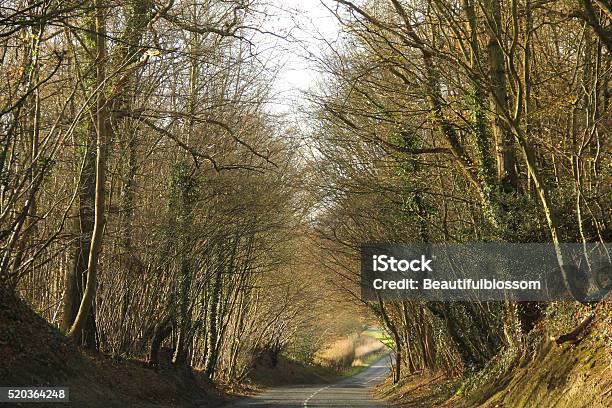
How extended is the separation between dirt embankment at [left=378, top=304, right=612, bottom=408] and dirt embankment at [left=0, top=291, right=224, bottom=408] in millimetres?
7312

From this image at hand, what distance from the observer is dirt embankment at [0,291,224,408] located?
12820 millimetres

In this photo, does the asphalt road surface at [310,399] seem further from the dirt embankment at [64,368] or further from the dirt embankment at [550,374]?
the dirt embankment at [550,374]

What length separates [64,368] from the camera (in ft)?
47.6

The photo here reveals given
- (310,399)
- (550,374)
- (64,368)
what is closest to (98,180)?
(64,368)

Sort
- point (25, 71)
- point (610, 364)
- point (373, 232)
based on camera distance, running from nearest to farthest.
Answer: point (610, 364)
point (25, 71)
point (373, 232)

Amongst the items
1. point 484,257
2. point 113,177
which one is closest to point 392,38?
point 484,257

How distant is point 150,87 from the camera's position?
58.1 ft

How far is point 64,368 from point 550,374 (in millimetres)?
8596

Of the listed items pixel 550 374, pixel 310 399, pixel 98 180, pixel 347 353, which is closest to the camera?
pixel 550 374

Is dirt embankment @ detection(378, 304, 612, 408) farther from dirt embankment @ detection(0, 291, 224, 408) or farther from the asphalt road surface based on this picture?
dirt embankment @ detection(0, 291, 224, 408)

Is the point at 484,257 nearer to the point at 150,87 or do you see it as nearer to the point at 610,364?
the point at 610,364

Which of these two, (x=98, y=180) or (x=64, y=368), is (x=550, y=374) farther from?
(x=98, y=180)

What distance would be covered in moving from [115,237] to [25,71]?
19.7 feet

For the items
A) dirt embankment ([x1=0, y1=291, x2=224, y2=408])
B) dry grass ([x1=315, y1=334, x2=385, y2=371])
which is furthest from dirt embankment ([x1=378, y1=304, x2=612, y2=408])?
dry grass ([x1=315, y1=334, x2=385, y2=371])
